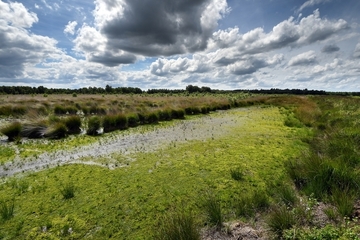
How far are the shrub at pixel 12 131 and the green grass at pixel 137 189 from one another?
5972mm

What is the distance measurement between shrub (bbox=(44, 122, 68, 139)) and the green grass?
504 centimetres

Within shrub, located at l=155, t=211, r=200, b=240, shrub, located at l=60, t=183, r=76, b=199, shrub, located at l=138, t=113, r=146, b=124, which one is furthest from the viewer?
shrub, located at l=138, t=113, r=146, b=124

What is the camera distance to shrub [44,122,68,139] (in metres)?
11.5

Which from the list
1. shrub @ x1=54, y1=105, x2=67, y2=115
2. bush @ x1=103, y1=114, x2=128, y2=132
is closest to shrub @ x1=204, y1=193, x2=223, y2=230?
bush @ x1=103, y1=114, x2=128, y2=132

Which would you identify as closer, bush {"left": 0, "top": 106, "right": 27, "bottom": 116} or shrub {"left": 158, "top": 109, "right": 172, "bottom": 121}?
bush {"left": 0, "top": 106, "right": 27, "bottom": 116}

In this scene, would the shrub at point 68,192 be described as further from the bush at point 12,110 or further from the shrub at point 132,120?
the bush at point 12,110

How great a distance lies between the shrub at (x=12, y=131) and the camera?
10.8 metres

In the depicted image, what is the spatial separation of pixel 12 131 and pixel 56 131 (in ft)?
6.65

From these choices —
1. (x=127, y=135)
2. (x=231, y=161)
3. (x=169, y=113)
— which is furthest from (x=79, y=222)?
(x=169, y=113)

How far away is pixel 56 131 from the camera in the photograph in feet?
38.2

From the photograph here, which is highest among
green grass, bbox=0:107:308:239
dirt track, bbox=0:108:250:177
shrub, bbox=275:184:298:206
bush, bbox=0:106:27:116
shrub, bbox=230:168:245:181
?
bush, bbox=0:106:27:116

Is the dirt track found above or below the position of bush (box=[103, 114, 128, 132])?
below

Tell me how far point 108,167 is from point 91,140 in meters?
4.40

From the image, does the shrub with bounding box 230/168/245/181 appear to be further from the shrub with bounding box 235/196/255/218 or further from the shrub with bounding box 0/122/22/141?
the shrub with bounding box 0/122/22/141
